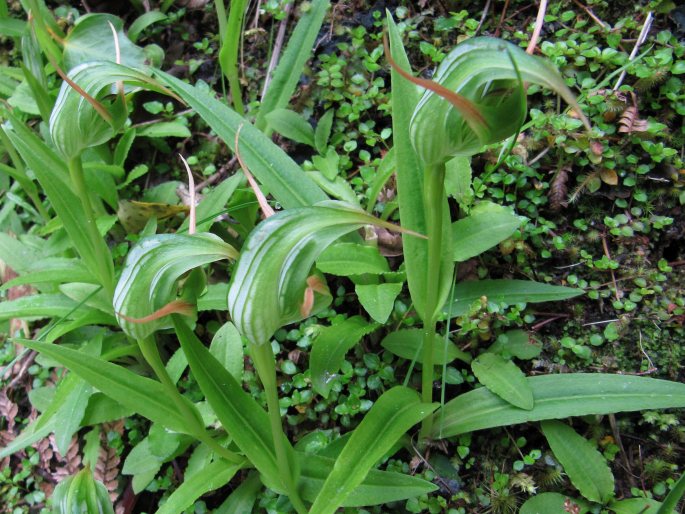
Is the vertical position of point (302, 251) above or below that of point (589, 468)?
above

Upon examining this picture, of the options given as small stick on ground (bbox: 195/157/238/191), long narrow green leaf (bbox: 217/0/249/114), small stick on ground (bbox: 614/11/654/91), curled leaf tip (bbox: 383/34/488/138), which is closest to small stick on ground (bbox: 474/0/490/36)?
small stick on ground (bbox: 614/11/654/91)

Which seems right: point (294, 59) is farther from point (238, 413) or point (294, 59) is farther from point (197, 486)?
point (197, 486)

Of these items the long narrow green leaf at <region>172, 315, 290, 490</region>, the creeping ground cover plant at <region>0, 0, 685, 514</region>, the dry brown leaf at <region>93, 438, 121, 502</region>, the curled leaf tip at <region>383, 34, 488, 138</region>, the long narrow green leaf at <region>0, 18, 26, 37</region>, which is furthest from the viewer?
the long narrow green leaf at <region>0, 18, 26, 37</region>

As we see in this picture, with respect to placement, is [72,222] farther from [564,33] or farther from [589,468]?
[564,33]

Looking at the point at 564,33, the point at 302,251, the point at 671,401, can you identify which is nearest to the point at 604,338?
the point at 671,401

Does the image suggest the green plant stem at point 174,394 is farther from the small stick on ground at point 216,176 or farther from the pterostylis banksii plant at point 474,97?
the small stick on ground at point 216,176

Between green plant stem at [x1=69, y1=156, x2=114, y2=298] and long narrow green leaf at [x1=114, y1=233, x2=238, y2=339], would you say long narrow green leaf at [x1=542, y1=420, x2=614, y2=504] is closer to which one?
long narrow green leaf at [x1=114, y1=233, x2=238, y2=339]

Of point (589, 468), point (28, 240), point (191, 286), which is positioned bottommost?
point (589, 468)

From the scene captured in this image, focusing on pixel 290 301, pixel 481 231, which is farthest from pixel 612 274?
pixel 290 301
